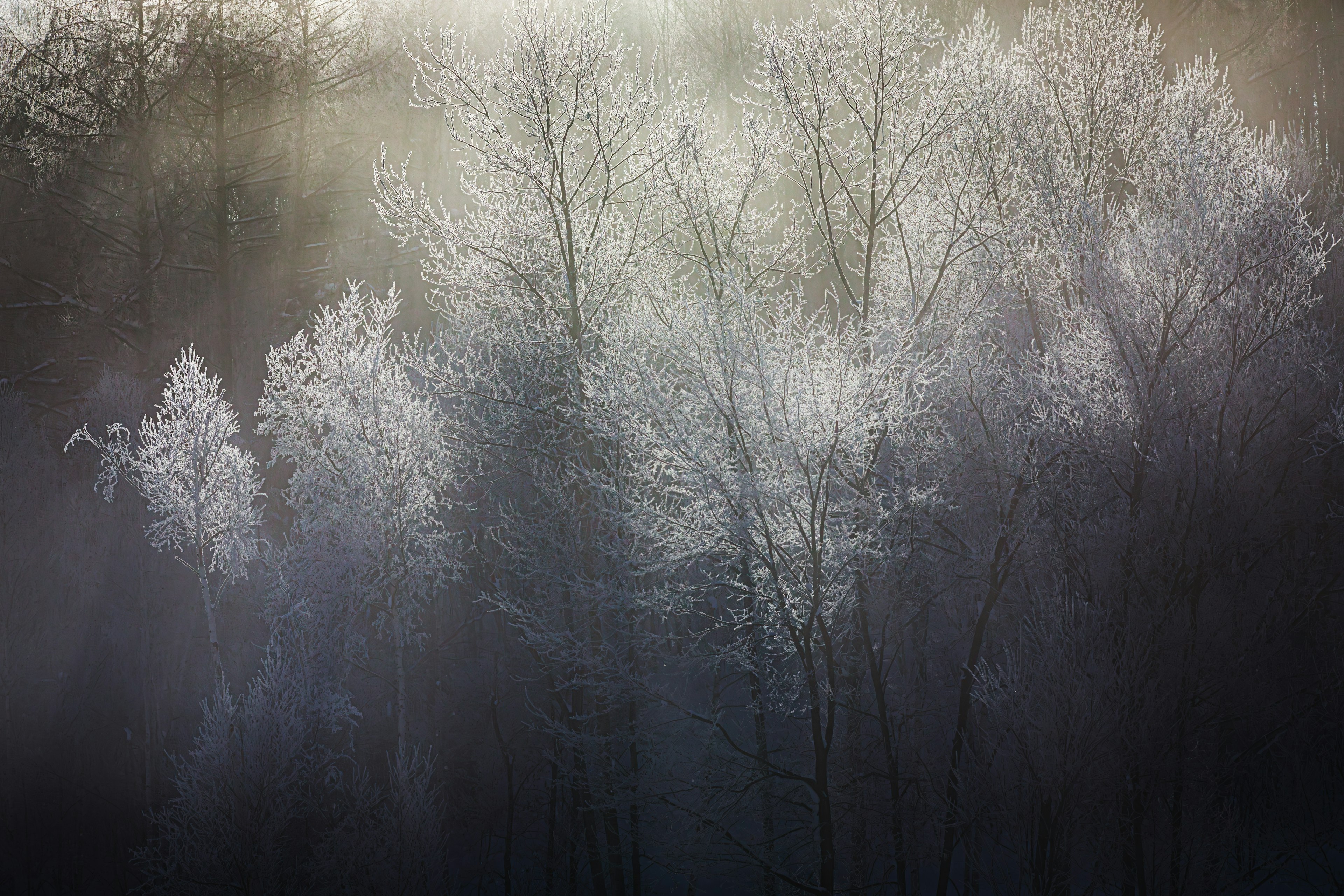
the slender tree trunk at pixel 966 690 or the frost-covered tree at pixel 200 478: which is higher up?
the frost-covered tree at pixel 200 478

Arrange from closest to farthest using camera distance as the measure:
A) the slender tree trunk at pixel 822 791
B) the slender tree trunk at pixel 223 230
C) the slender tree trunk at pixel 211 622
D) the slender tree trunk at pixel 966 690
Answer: the slender tree trunk at pixel 822 791 → the slender tree trunk at pixel 966 690 → the slender tree trunk at pixel 211 622 → the slender tree trunk at pixel 223 230

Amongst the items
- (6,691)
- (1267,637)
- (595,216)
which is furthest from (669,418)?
(6,691)

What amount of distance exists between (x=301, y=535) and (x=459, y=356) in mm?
4552

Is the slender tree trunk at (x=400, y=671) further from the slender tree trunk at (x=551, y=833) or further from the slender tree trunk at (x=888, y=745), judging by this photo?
the slender tree trunk at (x=888, y=745)

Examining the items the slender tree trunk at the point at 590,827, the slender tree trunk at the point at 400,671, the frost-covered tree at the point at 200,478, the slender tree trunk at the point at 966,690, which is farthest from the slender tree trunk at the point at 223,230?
the slender tree trunk at the point at 966,690

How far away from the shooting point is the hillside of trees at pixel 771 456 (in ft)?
38.4

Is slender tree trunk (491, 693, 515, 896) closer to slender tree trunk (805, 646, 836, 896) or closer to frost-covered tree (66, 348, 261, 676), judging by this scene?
frost-covered tree (66, 348, 261, 676)

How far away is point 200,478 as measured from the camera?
1678 cm

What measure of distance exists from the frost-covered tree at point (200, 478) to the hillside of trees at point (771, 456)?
0.12m

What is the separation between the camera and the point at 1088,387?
40.3 ft

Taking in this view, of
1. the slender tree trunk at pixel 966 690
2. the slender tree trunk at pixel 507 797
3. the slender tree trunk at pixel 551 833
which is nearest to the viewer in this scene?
the slender tree trunk at pixel 966 690

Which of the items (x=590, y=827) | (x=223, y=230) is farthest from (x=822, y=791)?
(x=223, y=230)

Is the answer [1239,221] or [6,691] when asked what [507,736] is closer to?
[6,691]

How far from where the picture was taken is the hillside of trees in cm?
1172
